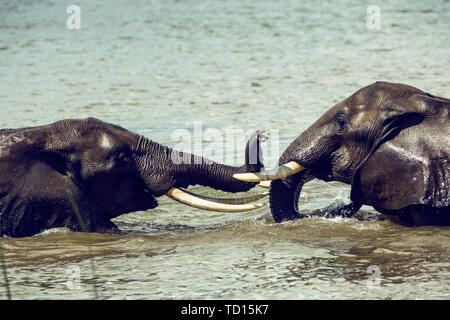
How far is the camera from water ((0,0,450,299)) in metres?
8.33

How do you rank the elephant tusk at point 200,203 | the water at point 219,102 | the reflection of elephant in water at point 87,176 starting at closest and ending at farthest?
the water at point 219,102
the reflection of elephant in water at point 87,176
the elephant tusk at point 200,203

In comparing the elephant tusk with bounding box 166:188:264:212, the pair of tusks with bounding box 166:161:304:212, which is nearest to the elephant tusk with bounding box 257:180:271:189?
the pair of tusks with bounding box 166:161:304:212

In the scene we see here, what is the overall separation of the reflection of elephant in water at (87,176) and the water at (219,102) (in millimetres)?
276

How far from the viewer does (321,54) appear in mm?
23078

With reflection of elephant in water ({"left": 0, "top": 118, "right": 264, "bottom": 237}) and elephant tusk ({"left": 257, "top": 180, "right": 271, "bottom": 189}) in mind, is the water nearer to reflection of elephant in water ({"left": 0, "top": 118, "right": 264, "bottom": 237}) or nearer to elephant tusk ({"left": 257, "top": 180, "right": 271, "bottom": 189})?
reflection of elephant in water ({"left": 0, "top": 118, "right": 264, "bottom": 237})

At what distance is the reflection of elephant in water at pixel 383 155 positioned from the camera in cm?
947

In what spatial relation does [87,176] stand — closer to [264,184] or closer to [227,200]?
[227,200]

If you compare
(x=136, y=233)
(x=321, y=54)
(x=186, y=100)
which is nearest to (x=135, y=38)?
(x=321, y=54)

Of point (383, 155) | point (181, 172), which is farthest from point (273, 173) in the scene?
point (383, 155)

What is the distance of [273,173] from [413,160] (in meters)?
1.31

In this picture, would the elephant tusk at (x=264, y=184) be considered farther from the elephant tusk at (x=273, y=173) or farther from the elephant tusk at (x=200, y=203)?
the elephant tusk at (x=200, y=203)

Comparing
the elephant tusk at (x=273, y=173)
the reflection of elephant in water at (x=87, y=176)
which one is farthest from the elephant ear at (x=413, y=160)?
the reflection of elephant in water at (x=87, y=176)

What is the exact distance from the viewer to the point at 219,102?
17.9m
